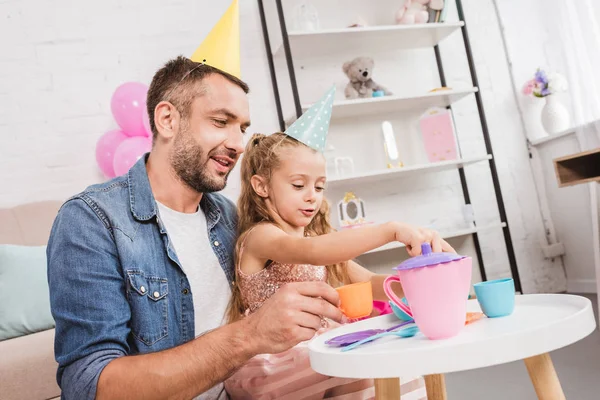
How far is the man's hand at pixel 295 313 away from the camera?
0.93 m

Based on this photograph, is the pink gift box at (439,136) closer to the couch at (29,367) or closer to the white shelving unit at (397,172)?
the white shelving unit at (397,172)

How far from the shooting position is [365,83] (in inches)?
129

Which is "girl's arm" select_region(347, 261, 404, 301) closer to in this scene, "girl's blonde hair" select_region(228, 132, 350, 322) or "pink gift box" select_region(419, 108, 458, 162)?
"girl's blonde hair" select_region(228, 132, 350, 322)

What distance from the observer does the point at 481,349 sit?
72cm

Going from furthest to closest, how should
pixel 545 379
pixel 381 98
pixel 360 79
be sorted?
1. pixel 360 79
2. pixel 381 98
3. pixel 545 379

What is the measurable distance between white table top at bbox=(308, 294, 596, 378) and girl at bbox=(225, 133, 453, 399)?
257 millimetres

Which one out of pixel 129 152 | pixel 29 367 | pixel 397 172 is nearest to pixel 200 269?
pixel 29 367

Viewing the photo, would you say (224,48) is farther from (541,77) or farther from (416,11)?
(541,77)

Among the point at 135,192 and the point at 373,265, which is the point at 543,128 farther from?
the point at 135,192

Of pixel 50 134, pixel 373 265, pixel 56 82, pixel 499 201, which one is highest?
pixel 56 82

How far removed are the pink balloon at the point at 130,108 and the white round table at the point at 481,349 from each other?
6.66ft

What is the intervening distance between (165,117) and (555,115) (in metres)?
2.86

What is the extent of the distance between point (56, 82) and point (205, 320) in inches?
86.8

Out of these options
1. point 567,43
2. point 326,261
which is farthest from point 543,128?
point 326,261
